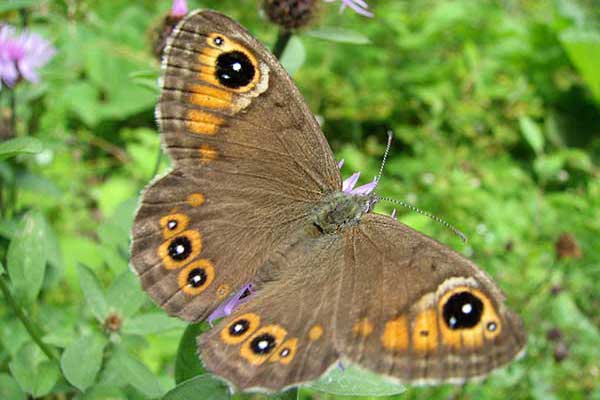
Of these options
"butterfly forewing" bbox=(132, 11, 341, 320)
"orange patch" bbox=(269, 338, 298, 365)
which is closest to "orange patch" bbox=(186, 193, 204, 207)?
"butterfly forewing" bbox=(132, 11, 341, 320)

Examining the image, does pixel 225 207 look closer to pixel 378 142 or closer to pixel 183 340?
pixel 183 340

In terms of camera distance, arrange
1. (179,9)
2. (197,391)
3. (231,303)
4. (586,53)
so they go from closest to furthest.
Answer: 1. (197,391)
2. (231,303)
3. (179,9)
4. (586,53)

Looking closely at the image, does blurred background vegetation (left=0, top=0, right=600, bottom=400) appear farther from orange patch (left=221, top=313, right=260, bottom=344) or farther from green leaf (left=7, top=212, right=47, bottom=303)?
orange patch (left=221, top=313, right=260, bottom=344)

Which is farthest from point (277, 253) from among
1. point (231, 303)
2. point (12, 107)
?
point (12, 107)

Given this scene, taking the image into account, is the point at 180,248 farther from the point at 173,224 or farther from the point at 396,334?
the point at 396,334

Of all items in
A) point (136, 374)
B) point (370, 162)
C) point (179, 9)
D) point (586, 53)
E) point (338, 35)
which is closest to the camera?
point (136, 374)

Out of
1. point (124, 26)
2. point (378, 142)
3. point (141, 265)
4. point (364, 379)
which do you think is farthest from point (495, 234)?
point (124, 26)

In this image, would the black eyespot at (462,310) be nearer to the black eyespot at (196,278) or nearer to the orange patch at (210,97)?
the black eyespot at (196,278)
